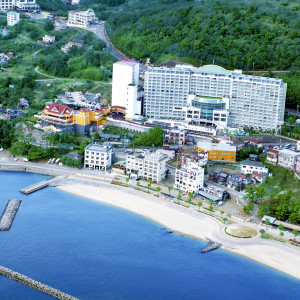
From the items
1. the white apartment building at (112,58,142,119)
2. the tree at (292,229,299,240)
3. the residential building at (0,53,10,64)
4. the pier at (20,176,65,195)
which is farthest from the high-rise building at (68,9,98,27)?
the tree at (292,229,299,240)

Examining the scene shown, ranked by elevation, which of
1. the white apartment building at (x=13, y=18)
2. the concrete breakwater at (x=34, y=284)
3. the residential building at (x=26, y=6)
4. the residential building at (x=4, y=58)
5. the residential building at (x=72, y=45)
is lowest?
the concrete breakwater at (x=34, y=284)

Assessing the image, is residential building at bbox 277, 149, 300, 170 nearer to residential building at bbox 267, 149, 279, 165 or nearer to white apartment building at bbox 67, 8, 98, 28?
residential building at bbox 267, 149, 279, 165

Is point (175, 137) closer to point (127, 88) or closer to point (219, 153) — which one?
point (219, 153)

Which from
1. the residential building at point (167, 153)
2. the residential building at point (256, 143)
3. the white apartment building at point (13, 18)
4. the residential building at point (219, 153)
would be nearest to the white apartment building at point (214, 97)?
the residential building at point (256, 143)

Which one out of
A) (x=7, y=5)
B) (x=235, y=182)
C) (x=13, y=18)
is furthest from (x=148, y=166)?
(x=7, y=5)

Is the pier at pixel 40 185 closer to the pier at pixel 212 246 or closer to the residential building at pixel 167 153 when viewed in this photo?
the residential building at pixel 167 153

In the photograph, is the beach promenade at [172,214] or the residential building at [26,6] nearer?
the beach promenade at [172,214]

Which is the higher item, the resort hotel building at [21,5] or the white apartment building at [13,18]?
the resort hotel building at [21,5]

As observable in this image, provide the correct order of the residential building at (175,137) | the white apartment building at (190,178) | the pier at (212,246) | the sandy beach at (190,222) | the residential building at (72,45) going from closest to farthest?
the sandy beach at (190,222), the pier at (212,246), the white apartment building at (190,178), the residential building at (175,137), the residential building at (72,45)
